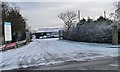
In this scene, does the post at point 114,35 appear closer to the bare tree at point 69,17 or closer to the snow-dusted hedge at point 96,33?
the snow-dusted hedge at point 96,33

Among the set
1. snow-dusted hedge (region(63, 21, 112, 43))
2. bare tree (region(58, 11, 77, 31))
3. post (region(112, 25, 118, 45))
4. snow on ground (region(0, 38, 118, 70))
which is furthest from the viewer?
bare tree (region(58, 11, 77, 31))

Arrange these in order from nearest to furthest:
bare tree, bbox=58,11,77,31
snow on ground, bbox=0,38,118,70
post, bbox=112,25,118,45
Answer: snow on ground, bbox=0,38,118,70
post, bbox=112,25,118,45
bare tree, bbox=58,11,77,31

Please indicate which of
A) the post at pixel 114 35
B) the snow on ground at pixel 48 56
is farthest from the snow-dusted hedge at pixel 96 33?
the snow on ground at pixel 48 56

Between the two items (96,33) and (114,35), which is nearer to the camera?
(114,35)

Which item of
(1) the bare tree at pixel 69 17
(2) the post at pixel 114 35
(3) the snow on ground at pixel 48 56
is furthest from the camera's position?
(1) the bare tree at pixel 69 17

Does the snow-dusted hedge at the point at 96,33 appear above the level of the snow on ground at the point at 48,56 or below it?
above

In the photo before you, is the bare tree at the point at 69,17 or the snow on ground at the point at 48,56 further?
the bare tree at the point at 69,17

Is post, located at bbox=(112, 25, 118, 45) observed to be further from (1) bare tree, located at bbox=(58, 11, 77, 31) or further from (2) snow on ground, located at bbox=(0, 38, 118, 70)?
(1) bare tree, located at bbox=(58, 11, 77, 31)

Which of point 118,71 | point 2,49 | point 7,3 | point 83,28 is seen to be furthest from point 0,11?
point 118,71

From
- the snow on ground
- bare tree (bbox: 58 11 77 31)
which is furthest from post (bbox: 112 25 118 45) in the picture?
bare tree (bbox: 58 11 77 31)

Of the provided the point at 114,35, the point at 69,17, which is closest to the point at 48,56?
the point at 114,35

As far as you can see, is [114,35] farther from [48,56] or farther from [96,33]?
[48,56]

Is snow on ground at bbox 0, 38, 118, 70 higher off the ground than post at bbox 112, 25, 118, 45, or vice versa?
post at bbox 112, 25, 118, 45

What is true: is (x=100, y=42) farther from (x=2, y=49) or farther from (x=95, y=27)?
(x=2, y=49)
